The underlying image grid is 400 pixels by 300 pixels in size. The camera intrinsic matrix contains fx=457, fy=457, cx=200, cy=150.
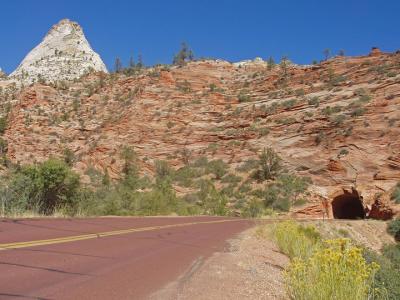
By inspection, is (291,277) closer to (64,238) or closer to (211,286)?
(211,286)

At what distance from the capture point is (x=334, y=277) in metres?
4.84

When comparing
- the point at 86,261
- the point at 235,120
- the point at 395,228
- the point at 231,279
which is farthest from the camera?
the point at 235,120

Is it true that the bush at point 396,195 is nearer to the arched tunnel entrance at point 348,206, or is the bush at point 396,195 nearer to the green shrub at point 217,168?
the arched tunnel entrance at point 348,206

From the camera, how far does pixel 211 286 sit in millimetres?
7027

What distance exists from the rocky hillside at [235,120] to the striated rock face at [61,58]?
19.0 meters

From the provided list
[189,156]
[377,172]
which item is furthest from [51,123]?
[377,172]

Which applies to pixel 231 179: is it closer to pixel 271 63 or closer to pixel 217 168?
pixel 217 168

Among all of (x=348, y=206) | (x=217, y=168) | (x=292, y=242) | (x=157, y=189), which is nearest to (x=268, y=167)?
(x=217, y=168)

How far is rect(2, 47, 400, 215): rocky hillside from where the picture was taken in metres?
41.6

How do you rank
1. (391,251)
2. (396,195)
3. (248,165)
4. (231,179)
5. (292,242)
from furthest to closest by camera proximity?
(248,165) < (231,179) < (396,195) < (391,251) < (292,242)

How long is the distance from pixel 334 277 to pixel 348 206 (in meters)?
40.9

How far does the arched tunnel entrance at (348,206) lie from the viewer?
39.0m

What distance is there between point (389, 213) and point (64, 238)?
27850mm

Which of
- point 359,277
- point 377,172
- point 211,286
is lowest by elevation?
point 211,286
